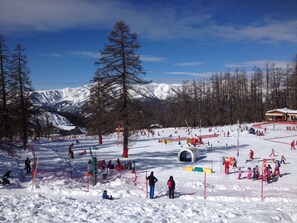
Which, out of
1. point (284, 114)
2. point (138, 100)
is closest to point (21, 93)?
point (138, 100)

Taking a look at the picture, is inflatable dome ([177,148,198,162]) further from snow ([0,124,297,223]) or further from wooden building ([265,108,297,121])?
wooden building ([265,108,297,121])

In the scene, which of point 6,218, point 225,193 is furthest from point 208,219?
point 6,218

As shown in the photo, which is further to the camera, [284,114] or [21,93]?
[284,114]

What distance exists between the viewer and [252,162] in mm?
29188

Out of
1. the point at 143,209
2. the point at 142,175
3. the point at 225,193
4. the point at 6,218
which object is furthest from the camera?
the point at 142,175

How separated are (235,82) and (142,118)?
6962 centimetres

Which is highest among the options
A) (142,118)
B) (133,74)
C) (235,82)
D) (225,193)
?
(235,82)

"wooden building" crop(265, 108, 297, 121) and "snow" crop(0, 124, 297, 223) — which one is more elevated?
"wooden building" crop(265, 108, 297, 121)

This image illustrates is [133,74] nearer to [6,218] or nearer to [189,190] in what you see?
[189,190]

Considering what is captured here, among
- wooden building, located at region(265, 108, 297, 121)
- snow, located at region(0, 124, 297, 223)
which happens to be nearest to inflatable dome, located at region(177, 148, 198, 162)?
snow, located at region(0, 124, 297, 223)

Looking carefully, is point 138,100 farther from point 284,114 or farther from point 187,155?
point 284,114

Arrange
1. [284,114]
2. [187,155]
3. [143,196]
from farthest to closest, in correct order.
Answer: [284,114] → [187,155] → [143,196]

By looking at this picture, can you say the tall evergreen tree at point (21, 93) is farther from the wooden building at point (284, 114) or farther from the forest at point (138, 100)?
the wooden building at point (284, 114)

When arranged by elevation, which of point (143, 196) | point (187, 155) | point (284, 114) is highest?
point (284, 114)
